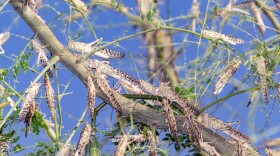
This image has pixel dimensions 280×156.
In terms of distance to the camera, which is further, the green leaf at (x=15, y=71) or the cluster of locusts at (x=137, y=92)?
the green leaf at (x=15, y=71)

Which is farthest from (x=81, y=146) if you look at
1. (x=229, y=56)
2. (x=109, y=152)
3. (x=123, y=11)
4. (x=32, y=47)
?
(x=123, y=11)

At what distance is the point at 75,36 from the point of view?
101 cm

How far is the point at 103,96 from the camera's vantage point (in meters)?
1.00

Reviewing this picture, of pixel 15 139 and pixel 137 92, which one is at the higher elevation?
pixel 137 92

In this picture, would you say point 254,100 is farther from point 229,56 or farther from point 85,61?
point 85,61

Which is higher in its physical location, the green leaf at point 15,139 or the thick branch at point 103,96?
the thick branch at point 103,96

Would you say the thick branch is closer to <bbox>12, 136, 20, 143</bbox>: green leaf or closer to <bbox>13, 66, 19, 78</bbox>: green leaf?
<bbox>13, 66, 19, 78</bbox>: green leaf

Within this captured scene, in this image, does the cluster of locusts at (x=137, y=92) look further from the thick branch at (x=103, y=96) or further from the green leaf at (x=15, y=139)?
the green leaf at (x=15, y=139)

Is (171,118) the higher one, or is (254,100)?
(254,100)

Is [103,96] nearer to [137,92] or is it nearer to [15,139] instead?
[137,92]

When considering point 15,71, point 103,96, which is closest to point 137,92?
point 103,96

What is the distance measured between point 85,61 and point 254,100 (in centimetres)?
35

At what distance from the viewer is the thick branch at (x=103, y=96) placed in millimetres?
974

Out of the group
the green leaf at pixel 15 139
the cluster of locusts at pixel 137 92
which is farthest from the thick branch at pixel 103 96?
the green leaf at pixel 15 139
